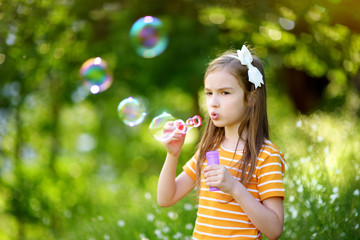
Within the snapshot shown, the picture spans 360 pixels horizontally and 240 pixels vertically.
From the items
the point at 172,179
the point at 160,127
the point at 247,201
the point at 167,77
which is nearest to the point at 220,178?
the point at 247,201

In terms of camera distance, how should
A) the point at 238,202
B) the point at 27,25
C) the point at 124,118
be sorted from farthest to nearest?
the point at 27,25 → the point at 124,118 → the point at 238,202

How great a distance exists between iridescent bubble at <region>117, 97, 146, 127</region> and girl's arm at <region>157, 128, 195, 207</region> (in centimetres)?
78

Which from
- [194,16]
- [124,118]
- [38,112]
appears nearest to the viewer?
[124,118]

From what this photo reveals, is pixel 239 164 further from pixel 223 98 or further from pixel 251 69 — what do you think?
pixel 251 69

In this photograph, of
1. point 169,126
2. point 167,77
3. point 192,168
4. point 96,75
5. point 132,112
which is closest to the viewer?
point 169,126

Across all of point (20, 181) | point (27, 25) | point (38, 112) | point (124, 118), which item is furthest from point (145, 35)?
point (38, 112)

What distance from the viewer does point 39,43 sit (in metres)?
6.05

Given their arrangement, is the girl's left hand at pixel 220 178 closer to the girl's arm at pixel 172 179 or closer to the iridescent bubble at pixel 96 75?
the girl's arm at pixel 172 179

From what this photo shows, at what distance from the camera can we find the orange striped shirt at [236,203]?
2.02 m

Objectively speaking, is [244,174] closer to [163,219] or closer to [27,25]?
[163,219]

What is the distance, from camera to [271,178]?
202cm

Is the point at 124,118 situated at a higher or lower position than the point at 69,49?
lower

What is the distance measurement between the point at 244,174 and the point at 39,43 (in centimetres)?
474

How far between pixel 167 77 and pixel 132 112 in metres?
3.41
